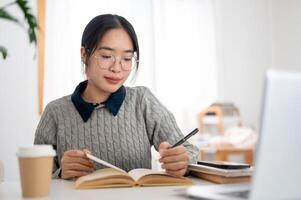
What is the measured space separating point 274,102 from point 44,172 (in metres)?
0.50

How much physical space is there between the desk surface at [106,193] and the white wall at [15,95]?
1.87m

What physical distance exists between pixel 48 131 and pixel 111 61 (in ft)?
1.10

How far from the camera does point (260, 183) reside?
0.66 meters

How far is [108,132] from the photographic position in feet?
4.89

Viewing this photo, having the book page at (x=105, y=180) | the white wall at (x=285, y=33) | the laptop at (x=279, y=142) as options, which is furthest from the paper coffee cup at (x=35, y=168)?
the white wall at (x=285, y=33)

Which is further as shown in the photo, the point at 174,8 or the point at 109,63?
the point at 174,8

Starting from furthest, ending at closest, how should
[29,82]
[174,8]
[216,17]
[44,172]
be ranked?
[216,17]
[174,8]
[29,82]
[44,172]

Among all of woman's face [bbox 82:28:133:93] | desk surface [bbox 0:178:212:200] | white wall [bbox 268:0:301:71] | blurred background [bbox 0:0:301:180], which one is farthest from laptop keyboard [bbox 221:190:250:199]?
white wall [bbox 268:0:301:71]

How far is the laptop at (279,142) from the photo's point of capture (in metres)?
0.65

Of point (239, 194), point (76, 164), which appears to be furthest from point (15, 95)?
point (239, 194)

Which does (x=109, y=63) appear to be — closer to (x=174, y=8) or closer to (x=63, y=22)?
(x=63, y=22)

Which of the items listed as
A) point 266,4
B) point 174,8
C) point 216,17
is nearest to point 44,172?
point 174,8

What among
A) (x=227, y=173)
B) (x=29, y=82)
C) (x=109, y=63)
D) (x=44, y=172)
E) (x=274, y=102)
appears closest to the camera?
(x=274, y=102)

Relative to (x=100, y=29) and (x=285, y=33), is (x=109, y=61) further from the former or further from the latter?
(x=285, y=33)
